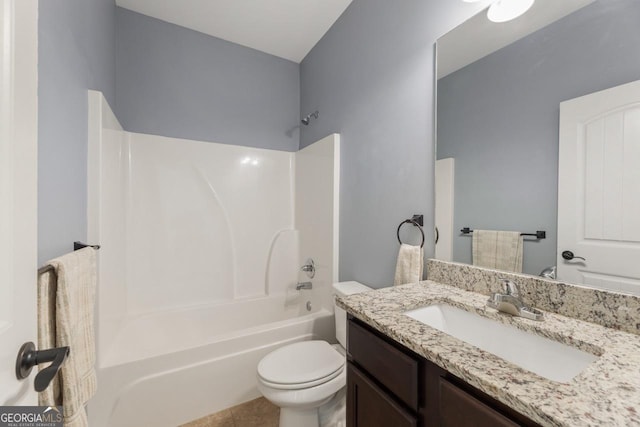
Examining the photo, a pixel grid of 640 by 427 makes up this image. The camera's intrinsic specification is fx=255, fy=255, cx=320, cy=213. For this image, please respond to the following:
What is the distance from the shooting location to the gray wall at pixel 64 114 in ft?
2.74

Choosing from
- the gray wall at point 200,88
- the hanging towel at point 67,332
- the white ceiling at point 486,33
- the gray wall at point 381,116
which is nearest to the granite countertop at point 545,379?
the gray wall at point 381,116

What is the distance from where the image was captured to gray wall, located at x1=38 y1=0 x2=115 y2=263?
32.9 inches

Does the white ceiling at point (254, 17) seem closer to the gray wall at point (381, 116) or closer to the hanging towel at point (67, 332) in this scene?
the gray wall at point (381, 116)

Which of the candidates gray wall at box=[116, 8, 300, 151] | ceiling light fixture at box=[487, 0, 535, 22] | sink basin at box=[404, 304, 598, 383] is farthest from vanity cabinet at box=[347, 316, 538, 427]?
gray wall at box=[116, 8, 300, 151]

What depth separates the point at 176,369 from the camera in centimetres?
149

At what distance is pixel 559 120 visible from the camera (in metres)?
0.85

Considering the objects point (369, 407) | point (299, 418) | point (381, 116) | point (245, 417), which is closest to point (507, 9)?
point (381, 116)

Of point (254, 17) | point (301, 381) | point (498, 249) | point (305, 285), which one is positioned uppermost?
point (254, 17)

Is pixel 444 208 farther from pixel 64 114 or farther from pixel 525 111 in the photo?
pixel 64 114

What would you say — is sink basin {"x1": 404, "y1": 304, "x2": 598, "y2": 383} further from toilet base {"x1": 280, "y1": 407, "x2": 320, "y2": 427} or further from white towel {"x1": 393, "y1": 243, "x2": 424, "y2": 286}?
toilet base {"x1": 280, "y1": 407, "x2": 320, "y2": 427}

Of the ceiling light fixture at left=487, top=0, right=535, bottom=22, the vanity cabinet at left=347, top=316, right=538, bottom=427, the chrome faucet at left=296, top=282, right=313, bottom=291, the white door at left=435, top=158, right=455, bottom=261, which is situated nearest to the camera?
the vanity cabinet at left=347, top=316, right=538, bottom=427

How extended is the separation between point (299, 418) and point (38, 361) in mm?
1183

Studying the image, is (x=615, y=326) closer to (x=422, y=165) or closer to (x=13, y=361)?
(x=422, y=165)

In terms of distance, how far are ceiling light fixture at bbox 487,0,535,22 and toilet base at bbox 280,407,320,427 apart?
77.5 inches
